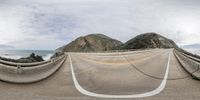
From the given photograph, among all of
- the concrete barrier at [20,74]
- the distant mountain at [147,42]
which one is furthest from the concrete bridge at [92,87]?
the distant mountain at [147,42]

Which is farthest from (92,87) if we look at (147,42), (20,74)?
(147,42)

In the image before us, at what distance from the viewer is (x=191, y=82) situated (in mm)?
20922

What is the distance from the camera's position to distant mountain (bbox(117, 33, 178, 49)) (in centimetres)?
10156

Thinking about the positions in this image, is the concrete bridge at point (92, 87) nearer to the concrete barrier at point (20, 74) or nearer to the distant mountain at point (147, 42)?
the concrete barrier at point (20, 74)

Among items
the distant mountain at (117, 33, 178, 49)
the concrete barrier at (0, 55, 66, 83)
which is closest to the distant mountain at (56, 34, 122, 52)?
the distant mountain at (117, 33, 178, 49)

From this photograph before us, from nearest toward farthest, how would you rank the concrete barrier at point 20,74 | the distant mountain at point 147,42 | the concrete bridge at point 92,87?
the concrete bridge at point 92,87 < the concrete barrier at point 20,74 < the distant mountain at point 147,42

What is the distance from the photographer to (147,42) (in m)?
104

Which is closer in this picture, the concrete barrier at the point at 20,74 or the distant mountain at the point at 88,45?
the concrete barrier at the point at 20,74

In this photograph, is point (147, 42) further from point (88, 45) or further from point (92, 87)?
point (92, 87)

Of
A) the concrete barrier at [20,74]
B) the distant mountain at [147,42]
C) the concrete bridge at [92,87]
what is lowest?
the concrete bridge at [92,87]

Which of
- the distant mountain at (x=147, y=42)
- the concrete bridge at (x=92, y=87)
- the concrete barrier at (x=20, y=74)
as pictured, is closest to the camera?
the concrete bridge at (x=92, y=87)

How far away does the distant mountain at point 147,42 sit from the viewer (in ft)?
333

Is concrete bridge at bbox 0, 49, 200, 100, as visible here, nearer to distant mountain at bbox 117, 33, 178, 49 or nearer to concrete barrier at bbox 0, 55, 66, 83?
concrete barrier at bbox 0, 55, 66, 83

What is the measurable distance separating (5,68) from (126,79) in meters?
6.48
